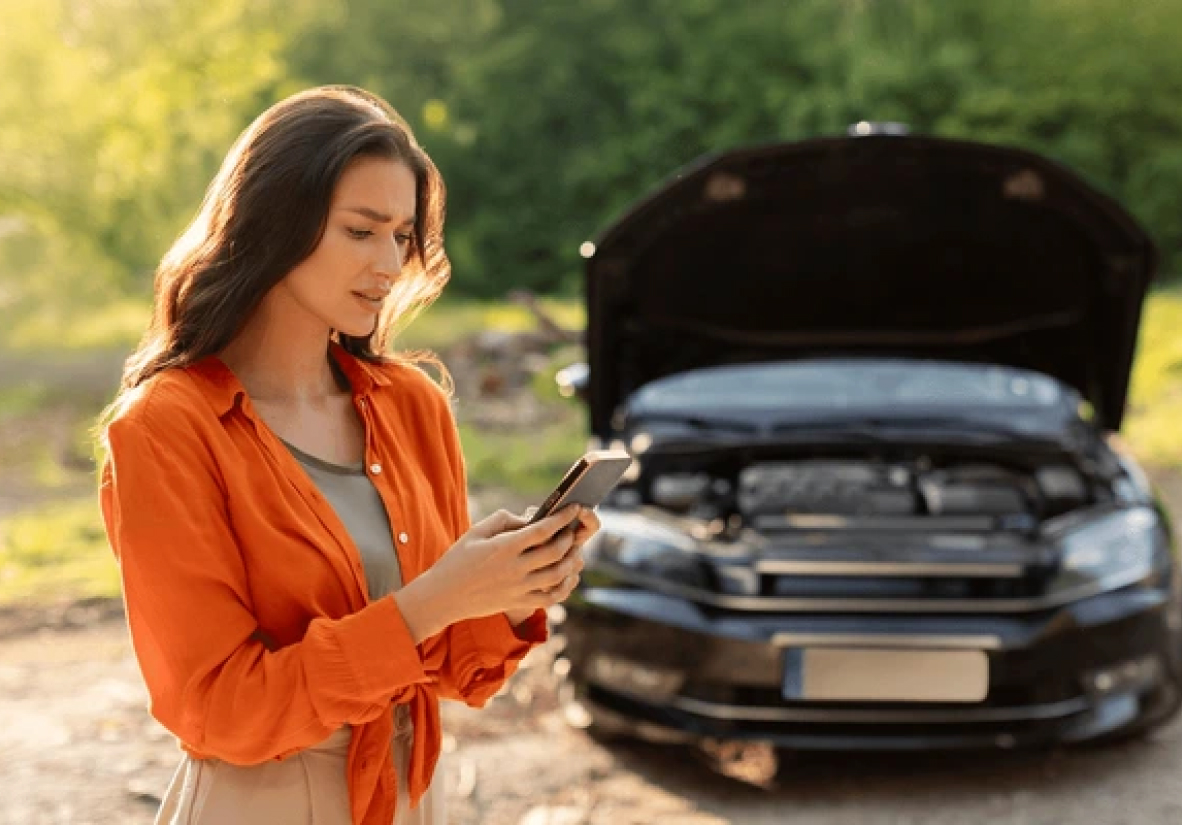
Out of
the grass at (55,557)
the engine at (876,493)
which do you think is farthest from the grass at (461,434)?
the engine at (876,493)

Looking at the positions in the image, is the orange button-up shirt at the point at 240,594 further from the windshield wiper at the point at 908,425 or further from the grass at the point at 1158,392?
the grass at the point at 1158,392

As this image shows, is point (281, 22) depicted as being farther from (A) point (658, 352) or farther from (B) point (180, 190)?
(A) point (658, 352)

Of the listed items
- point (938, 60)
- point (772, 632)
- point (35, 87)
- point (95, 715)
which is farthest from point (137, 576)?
point (938, 60)

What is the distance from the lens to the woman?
1510 mm

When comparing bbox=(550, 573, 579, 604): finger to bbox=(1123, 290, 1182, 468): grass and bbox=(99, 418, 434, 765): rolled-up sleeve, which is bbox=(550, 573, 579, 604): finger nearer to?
bbox=(99, 418, 434, 765): rolled-up sleeve

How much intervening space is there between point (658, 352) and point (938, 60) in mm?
24438

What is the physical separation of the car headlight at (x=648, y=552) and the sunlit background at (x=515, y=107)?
1076cm

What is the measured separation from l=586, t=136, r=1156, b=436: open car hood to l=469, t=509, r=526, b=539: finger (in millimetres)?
2631

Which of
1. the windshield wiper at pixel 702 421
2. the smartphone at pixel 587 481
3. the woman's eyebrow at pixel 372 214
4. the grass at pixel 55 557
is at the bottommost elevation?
the grass at pixel 55 557

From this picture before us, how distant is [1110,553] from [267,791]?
303cm

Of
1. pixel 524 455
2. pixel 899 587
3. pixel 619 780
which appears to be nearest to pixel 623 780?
pixel 619 780

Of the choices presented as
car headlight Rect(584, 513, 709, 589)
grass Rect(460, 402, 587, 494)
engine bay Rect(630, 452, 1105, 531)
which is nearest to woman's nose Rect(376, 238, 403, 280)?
car headlight Rect(584, 513, 709, 589)

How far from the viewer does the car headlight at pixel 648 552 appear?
4.00m

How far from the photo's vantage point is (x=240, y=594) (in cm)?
154
